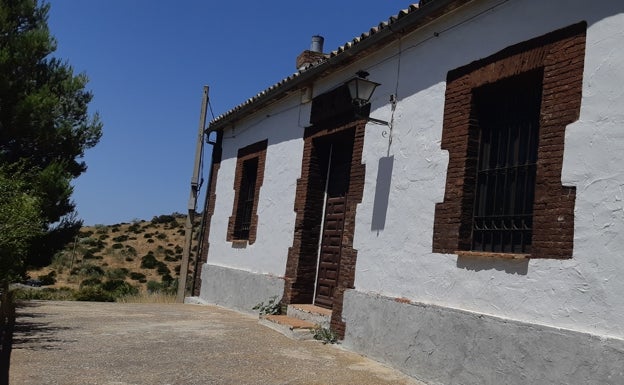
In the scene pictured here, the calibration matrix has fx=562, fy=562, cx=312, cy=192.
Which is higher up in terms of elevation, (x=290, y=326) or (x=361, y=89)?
(x=361, y=89)

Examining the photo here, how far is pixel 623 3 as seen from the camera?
15.7 feet

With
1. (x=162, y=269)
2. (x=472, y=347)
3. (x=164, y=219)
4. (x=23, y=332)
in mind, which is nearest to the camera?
(x=472, y=347)

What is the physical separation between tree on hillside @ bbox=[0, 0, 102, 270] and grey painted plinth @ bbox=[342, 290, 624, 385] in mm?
7209

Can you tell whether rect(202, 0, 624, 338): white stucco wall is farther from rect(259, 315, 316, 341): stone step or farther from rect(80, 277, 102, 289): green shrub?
rect(80, 277, 102, 289): green shrub

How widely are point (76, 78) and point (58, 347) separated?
806 cm

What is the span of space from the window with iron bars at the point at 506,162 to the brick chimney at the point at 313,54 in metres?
6.55

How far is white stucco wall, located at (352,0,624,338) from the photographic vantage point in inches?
182

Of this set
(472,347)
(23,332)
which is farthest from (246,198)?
(472,347)

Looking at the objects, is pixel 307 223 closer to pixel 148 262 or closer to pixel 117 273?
pixel 117 273

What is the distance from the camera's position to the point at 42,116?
11625mm

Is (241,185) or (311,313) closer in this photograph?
(311,313)

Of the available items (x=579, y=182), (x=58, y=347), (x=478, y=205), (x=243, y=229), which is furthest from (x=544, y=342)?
(x=243, y=229)

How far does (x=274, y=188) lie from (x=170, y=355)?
4903 mm

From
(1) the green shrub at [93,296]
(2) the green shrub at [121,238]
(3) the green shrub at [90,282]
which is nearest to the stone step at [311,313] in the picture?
(1) the green shrub at [93,296]
